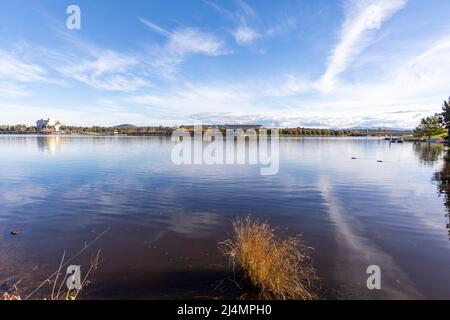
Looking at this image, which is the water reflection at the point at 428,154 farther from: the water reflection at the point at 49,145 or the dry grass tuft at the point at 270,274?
the water reflection at the point at 49,145

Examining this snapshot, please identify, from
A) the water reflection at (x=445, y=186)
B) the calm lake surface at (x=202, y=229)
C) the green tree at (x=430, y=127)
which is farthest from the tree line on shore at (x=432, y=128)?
the calm lake surface at (x=202, y=229)

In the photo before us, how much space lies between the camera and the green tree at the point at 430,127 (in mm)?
123500

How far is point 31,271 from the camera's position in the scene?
8.78 metres

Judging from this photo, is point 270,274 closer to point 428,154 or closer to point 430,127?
A: point 428,154

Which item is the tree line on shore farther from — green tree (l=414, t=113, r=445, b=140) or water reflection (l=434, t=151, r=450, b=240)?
water reflection (l=434, t=151, r=450, b=240)

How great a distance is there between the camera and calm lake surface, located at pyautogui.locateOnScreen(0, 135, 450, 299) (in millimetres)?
8430

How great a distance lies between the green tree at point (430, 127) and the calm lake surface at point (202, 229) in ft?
415

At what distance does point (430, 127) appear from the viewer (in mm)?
128875

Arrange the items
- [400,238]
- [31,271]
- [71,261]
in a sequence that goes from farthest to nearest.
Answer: [400,238] < [71,261] < [31,271]

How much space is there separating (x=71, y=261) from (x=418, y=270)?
Result: 11.9 meters

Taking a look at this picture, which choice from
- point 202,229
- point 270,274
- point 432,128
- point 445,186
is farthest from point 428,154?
point 432,128
